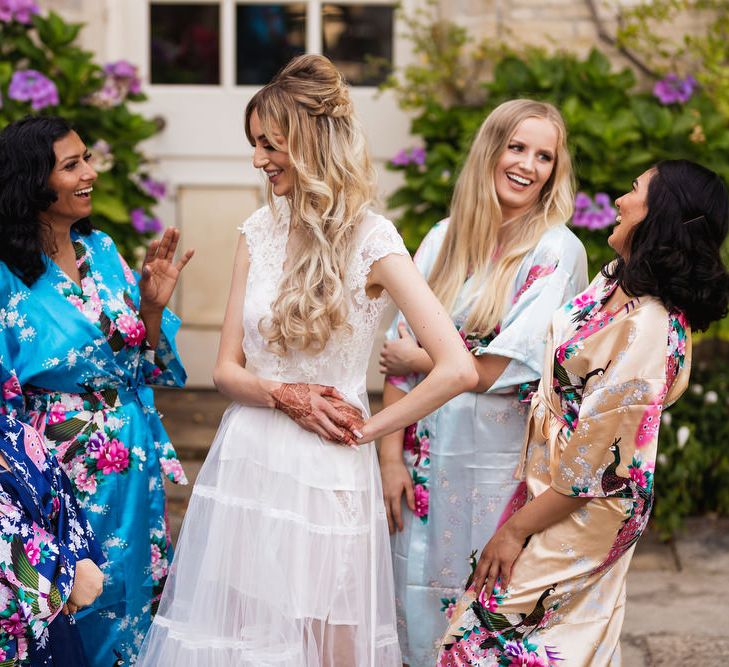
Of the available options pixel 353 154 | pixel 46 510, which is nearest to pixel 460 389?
pixel 353 154

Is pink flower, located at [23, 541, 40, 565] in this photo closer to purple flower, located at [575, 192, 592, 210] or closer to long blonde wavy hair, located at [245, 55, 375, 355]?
long blonde wavy hair, located at [245, 55, 375, 355]

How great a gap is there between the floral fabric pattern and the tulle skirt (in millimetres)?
275

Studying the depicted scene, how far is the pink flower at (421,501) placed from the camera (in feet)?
9.82

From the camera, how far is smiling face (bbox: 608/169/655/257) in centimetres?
242

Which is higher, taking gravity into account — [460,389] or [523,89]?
[523,89]

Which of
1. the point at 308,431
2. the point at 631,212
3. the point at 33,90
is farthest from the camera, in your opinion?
the point at 33,90

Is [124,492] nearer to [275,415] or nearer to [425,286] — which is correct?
[275,415]

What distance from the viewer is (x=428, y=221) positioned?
197 inches

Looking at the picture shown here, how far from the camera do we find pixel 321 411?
252 centimetres

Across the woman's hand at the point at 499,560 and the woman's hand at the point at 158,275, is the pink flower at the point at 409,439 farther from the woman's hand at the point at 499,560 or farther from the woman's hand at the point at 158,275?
the woman's hand at the point at 158,275

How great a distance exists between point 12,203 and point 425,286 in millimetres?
1109

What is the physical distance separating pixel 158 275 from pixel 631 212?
1.35 metres

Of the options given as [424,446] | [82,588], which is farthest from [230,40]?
[82,588]

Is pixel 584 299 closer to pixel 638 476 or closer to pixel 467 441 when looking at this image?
pixel 638 476
